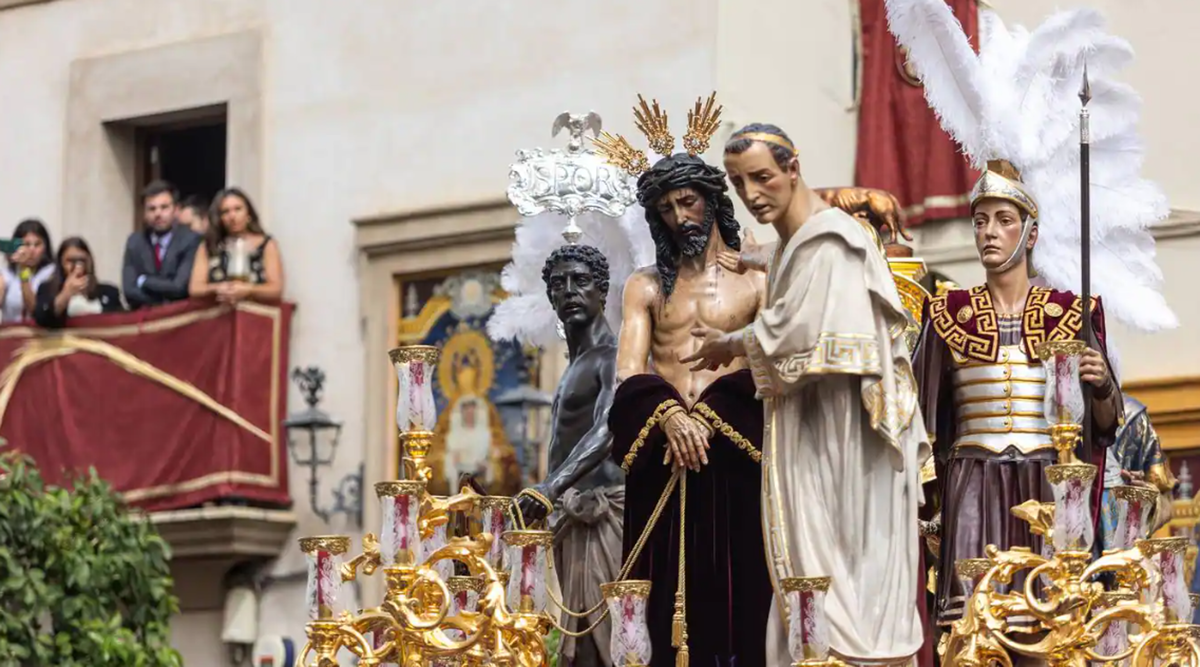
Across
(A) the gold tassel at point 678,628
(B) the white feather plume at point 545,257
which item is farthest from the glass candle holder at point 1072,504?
(B) the white feather plume at point 545,257

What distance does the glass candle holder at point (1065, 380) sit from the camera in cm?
991

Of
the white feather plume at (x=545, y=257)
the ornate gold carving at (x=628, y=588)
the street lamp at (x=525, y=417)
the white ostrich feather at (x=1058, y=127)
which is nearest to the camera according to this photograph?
the ornate gold carving at (x=628, y=588)

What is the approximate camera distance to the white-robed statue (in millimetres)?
9445

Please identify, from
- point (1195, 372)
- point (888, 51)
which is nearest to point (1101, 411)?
point (1195, 372)

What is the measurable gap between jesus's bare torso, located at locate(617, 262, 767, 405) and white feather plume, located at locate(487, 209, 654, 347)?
1.59 metres

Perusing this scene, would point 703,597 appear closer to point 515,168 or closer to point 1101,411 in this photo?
point 1101,411

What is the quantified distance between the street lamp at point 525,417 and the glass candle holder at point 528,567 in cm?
830

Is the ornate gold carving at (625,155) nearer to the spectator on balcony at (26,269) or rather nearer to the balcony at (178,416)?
the balcony at (178,416)

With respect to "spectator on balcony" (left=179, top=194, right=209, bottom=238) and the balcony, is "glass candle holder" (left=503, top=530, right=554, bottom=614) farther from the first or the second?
"spectator on balcony" (left=179, top=194, right=209, bottom=238)

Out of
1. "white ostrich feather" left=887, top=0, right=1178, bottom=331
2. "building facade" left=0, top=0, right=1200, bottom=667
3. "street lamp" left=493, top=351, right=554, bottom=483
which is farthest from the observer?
"street lamp" left=493, top=351, right=554, bottom=483

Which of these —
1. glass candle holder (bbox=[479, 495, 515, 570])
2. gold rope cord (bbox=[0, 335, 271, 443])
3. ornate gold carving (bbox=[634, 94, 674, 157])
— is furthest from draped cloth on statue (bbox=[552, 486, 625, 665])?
gold rope cord (bbox=[0, 335, 271, 443])

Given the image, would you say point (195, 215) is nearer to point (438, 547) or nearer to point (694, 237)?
point (438, 547)

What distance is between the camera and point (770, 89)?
1834cm

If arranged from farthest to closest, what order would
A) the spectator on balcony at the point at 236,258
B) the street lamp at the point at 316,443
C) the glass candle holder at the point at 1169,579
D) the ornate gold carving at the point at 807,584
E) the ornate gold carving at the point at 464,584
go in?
the street lamp at the point at 316,443, the spectator on balcony at the point at 236,258, the ornate gold carving at the point at 464,584, the glass candle holder at the point at 1169,579, the ornate gold carving at the point at 807,584
